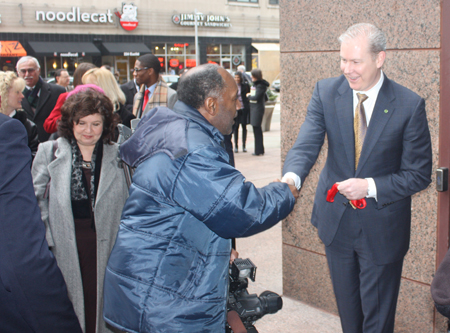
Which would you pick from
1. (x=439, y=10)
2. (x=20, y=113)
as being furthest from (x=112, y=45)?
(x=439, y=10)

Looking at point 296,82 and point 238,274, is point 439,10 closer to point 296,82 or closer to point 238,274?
point 296,82

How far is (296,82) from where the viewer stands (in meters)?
3.68

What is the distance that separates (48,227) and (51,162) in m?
0.42

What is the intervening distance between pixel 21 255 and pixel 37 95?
4586 millimetres

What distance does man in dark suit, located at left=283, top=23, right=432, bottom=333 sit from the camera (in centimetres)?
241

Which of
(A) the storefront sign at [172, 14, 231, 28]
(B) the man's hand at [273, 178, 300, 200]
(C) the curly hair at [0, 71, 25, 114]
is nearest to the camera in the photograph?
(B) the man's hand at [273, 178, 300, 200]

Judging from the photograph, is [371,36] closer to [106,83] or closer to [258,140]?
[106,83]

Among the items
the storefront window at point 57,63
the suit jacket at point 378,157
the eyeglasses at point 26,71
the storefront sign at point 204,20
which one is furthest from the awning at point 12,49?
the suit jacket at point 378,157

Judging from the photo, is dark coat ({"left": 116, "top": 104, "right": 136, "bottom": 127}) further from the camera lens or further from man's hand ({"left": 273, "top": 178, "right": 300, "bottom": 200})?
the camera lens

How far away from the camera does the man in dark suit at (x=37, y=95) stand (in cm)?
586

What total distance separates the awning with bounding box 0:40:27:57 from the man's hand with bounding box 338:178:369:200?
29634 millimetres

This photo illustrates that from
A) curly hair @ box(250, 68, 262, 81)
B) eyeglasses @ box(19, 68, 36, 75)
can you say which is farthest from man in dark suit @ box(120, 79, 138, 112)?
curly hair @ box(250, 68, 262, 81)

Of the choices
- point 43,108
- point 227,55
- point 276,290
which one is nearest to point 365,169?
point 276,290

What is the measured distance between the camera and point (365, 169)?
252cm
